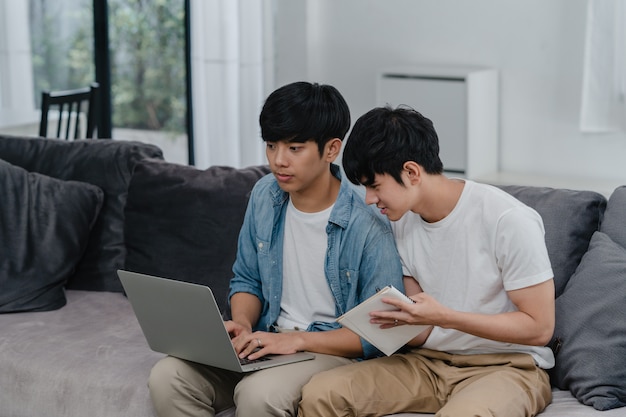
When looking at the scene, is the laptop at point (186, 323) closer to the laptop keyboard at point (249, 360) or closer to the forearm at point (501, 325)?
the laptop keyboard at point (249, 360)

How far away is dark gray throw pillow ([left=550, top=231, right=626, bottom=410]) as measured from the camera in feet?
6.61

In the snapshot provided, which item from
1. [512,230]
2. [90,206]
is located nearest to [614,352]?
Result: [512,230]

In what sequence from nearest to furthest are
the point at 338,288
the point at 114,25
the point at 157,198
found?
the point at 338,288
the point at 157,198
the point at 114,25

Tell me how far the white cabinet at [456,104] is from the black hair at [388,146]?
6.63 ft

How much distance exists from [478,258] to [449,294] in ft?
0.35

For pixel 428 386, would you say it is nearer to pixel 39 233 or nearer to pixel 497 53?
pixel 39 233

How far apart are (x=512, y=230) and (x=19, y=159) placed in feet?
5.64

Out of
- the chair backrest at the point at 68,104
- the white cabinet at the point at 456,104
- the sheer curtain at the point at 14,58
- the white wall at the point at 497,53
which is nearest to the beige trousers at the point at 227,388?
the chair backrest at the point at 68,104

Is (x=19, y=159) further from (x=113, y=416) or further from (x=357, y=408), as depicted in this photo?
(x=357, y=408)

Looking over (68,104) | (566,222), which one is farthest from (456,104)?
(566,222)

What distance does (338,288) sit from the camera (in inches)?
87.6

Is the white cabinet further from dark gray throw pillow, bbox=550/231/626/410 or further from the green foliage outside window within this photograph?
dark gray throw pillow, bbox=550/231/626/410

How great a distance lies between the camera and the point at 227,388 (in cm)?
222

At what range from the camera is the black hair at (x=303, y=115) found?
7.13 ft
